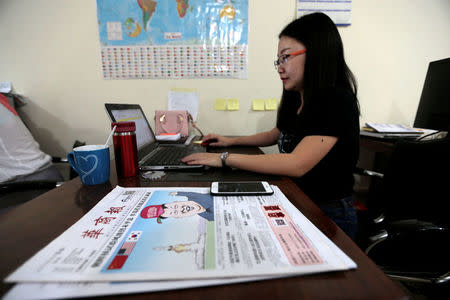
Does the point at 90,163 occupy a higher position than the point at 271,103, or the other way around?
the point at 271,103

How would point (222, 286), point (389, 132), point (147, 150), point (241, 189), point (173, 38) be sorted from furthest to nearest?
point (173, 38)
point (389, 132)
point (147, 150)
point (241, 189)
point (222, 286)

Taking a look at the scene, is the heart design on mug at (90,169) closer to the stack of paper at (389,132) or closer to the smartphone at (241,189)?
the smartphone at (241,189)

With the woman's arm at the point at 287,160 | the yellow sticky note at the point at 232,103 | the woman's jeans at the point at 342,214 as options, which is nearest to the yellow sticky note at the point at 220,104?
the yellow sticky note at the point at 232,103

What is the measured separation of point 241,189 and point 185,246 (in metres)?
0.23

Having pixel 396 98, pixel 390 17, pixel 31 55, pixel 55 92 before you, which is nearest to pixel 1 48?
pixel 31 55

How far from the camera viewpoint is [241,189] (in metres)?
0.51

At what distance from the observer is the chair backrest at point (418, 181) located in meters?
0.66

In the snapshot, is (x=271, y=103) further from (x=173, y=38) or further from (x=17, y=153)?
(x=17, y=153)

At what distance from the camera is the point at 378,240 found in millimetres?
664

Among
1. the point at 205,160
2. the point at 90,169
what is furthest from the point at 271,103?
the point at 90,169

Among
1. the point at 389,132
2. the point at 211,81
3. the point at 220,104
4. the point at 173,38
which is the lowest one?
the point at 389,132

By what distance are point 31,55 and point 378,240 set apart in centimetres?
222

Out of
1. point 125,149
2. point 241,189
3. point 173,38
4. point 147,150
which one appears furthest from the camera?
point 173,38

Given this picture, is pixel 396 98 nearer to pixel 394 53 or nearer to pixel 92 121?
pixel 394 53
